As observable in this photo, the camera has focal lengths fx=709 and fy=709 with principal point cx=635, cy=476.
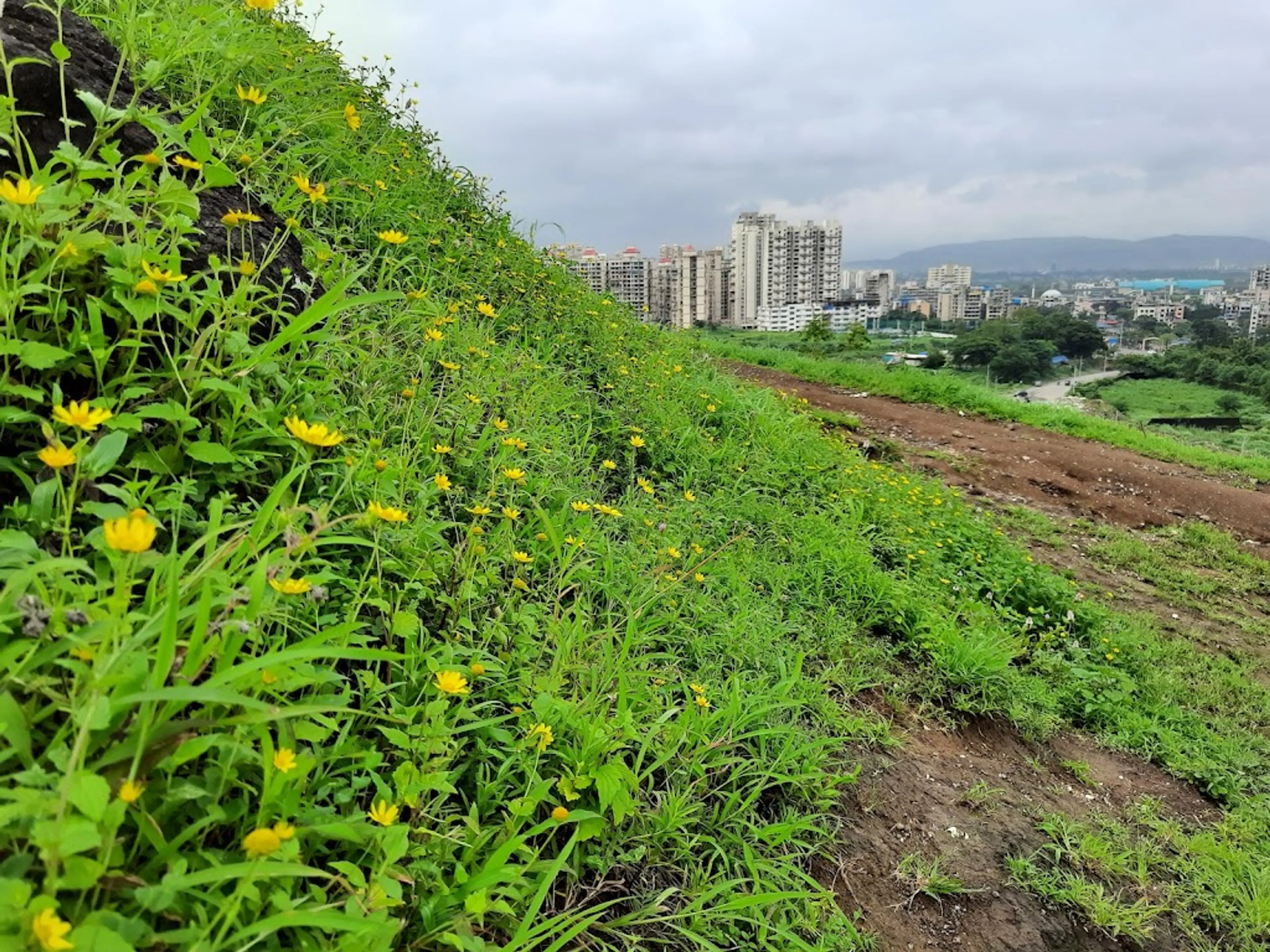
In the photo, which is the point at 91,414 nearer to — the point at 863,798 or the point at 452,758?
the point at 452,758

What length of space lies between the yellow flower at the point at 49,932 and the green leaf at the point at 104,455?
684 millimetres

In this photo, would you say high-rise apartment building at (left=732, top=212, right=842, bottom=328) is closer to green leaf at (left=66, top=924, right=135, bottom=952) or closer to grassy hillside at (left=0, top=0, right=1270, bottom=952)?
grassy hillside at (left=0, top=0, right=1270, bottom=952)

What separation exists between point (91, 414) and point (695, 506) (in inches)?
97.9

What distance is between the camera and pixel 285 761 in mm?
922

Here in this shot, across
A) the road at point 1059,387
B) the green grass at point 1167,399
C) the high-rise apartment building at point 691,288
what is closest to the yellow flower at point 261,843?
the high-rise apartment building at point 691,288

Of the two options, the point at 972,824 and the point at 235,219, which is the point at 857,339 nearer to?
the point at 972,824

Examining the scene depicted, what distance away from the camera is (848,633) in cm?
→ 299

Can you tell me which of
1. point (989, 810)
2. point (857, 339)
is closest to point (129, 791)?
point (989, 810)

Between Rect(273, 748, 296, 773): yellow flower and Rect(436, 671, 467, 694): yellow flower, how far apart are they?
0.35 metres

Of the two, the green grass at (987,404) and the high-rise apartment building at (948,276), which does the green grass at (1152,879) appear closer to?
the green grass at (987,404)

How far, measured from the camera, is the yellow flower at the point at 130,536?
0.82 metres

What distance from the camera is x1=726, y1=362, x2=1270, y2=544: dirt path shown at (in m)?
6.73

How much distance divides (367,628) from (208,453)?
466mm

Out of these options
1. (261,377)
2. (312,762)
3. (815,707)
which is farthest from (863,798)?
(261,377)
